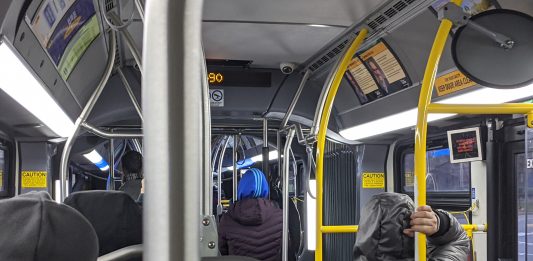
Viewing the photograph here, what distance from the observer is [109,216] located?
7.04 feet

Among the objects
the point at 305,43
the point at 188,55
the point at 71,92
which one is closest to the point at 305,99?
the point at 305,43

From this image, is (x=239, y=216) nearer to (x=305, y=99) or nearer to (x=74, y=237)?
(x=305, y=99)

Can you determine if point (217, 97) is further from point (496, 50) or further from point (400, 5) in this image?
point (496, 50)

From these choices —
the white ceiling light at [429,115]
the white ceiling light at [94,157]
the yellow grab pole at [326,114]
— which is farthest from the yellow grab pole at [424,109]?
the white ceiling light at [94,157]

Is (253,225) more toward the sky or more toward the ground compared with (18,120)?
more toward the ground

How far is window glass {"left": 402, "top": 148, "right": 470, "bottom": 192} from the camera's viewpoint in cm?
403

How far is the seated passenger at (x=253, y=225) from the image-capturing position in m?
4.82

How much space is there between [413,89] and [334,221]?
2141 millimetres

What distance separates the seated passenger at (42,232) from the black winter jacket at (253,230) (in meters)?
3.82

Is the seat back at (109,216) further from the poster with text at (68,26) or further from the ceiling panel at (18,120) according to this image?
the ceiling panel at (18,120)

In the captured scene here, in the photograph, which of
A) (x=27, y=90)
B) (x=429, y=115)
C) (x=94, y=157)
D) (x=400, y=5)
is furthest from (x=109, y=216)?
(x=94, y=157)

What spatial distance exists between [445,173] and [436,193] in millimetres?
169

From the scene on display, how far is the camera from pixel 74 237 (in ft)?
3.26

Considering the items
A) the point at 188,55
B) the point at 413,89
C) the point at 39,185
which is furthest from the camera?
the point at 39,185
